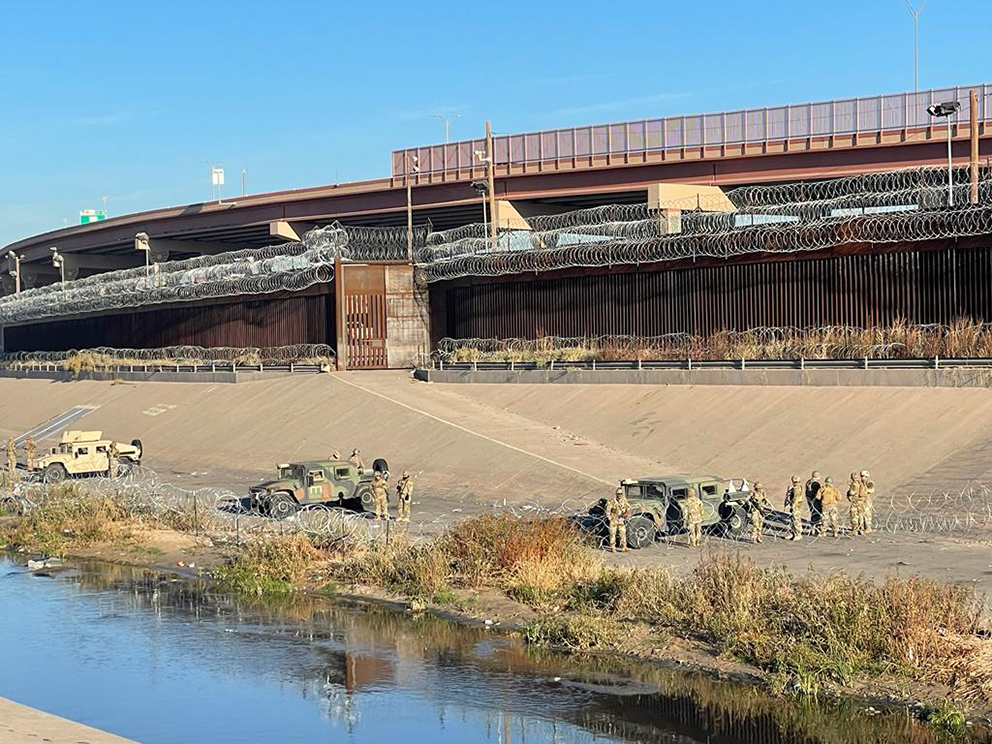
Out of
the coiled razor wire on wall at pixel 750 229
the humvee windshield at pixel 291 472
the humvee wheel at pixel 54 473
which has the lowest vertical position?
the humvee wheel at pixel 54 473

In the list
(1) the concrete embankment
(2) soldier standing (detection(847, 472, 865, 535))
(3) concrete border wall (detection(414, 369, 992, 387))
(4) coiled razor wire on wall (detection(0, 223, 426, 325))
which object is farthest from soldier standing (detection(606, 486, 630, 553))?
(4) coiled razor wire on wall (detection(0, 223, 426, 325))

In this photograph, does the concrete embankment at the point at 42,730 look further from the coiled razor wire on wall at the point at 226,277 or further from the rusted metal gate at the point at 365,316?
the coiled razor wire on wall at the point at 226,277

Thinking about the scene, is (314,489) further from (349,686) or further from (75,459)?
(349,686)

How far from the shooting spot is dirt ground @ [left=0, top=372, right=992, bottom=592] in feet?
90.5

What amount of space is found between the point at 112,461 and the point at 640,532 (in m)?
20.7

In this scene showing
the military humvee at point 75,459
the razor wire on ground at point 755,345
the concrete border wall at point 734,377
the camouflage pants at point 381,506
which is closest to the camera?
the camouflage pants at point 381,506

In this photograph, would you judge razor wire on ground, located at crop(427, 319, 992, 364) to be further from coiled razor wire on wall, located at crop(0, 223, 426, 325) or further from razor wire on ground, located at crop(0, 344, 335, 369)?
coiled razor wire on wall, located at crop(0, 223, 426, 325)

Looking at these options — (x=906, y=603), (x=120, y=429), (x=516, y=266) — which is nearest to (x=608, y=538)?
(x=906, y=603)

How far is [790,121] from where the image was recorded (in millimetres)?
59000

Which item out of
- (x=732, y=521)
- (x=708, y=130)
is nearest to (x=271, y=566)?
(x=732, y=521)

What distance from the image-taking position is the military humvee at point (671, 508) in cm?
2739

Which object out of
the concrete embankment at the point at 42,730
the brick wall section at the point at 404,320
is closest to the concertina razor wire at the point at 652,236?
the brick wall section at the point at 404,320

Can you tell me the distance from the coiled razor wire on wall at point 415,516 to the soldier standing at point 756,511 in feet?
1.17

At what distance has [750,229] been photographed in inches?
1820
